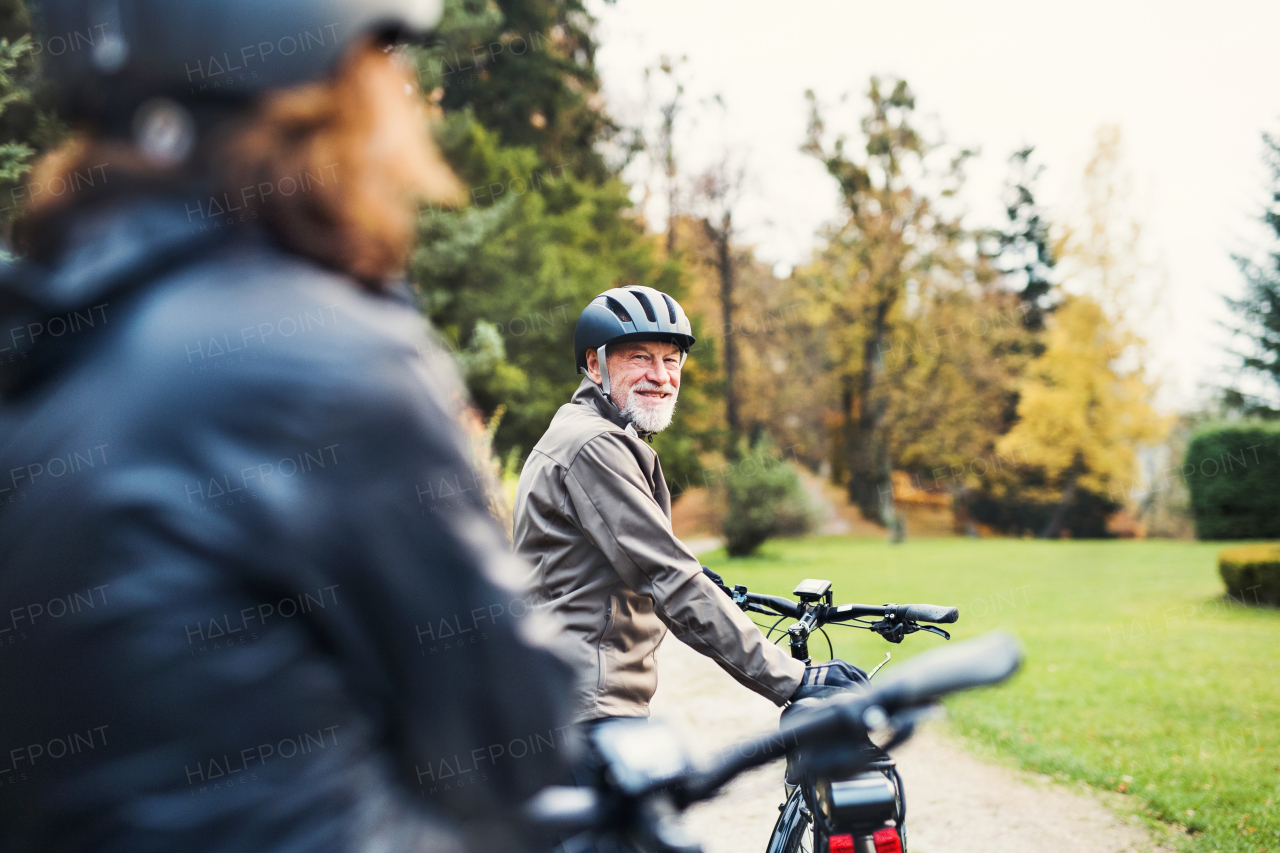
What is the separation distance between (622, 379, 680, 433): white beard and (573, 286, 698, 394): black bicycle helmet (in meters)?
0.12

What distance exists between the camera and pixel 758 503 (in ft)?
74.9

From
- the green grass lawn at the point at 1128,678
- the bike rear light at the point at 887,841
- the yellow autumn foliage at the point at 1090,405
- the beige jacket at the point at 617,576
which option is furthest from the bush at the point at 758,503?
the bike rear light at the point at 887,841

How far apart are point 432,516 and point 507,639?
0.15 m

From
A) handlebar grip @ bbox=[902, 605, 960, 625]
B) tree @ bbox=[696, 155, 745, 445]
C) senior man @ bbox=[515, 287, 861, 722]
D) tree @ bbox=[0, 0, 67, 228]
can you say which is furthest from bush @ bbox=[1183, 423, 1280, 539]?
tree @ bbox=[0, 0, 67, 228]

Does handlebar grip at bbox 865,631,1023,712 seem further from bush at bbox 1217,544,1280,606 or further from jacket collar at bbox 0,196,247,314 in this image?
bush at bbox 1217,544,1280,606

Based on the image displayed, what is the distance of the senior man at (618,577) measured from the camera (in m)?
2.36

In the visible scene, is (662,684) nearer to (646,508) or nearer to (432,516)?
(646,508)

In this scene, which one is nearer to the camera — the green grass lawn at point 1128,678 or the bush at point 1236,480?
the green grass lawn at point 1128,678

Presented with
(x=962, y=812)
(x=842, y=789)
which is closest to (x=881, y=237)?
(x=962, y=812)

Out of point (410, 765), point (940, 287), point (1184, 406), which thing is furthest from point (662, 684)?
point (1184, 406)

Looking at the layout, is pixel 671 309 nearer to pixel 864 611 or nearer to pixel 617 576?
pixel 617 576

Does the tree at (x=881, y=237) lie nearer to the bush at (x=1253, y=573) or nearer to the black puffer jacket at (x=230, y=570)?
the bush at (x=1253, y=573)

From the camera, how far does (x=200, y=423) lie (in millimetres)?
808

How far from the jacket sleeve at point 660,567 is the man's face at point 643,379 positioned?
516 mm
